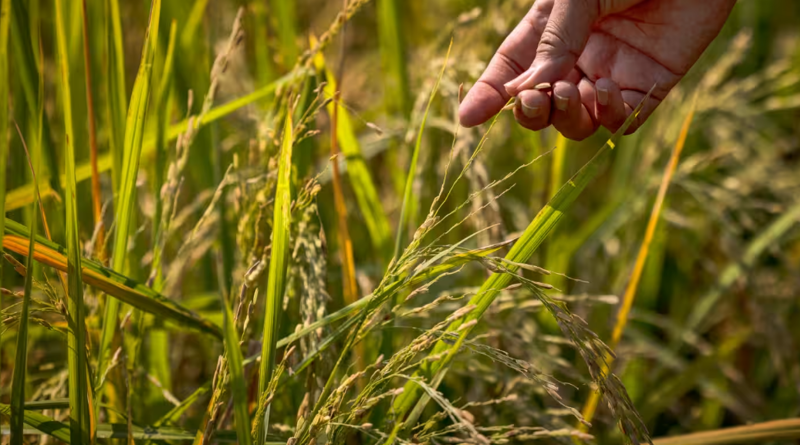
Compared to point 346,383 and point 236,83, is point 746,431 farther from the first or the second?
point 236,83

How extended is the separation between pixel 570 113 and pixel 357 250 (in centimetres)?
88

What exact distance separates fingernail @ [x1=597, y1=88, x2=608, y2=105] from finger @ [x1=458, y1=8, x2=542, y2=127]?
0.11 meters

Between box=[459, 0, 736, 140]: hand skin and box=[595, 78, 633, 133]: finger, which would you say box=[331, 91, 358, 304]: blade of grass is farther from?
box=[595, 78, 633, 133]: finger

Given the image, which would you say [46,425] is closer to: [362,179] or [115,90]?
[115,90]

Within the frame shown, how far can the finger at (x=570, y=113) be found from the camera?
70cm

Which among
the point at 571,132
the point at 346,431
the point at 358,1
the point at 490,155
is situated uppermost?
the point at 358,1

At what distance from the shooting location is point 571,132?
75 centimetres

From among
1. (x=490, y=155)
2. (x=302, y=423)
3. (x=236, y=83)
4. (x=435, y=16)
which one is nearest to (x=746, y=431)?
(x=302, y=423)

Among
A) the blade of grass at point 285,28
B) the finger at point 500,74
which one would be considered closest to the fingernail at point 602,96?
the finger at point 500,74

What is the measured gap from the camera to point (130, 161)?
2.64 ft

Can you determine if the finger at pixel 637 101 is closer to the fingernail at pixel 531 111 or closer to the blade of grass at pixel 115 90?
the fingernail at pixel 531 111

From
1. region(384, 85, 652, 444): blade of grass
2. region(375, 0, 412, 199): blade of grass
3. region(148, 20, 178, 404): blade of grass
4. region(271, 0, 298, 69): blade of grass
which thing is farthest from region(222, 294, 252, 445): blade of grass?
region(271, 0, 298, 69): blade of grass

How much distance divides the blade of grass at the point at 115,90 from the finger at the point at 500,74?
1.68ft

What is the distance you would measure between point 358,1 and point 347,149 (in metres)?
0.29
